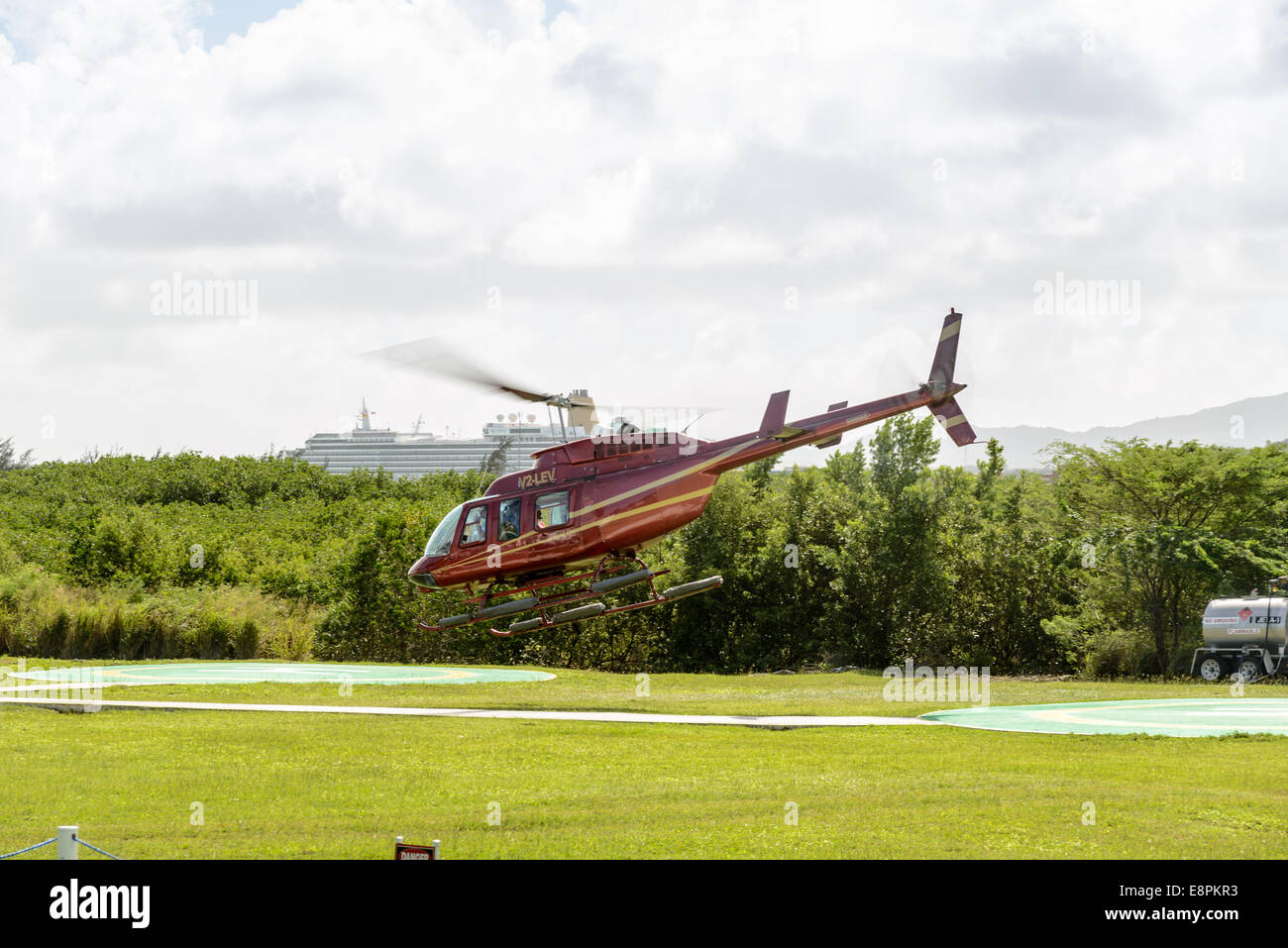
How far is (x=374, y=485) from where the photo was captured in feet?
246

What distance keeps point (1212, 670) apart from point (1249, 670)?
1.23 metres

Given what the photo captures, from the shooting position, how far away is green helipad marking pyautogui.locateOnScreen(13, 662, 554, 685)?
1315 inches

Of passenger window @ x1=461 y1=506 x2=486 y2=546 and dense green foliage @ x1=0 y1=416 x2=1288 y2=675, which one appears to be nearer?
passenger window @ x1=461 y1=506 x2=486 y2=546

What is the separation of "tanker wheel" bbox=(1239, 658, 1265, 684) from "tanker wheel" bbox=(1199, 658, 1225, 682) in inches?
34.6

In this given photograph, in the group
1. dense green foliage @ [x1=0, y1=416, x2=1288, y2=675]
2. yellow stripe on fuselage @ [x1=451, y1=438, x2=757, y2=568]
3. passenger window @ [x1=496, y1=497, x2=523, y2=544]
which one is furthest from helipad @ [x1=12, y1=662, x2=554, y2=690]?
yellow stripe on fuselage @ [x1=451, y1=438, x2=757, y2=568]

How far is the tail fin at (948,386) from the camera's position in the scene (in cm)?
2230

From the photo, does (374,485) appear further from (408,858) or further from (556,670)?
(408,858)

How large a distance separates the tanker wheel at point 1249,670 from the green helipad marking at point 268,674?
65.0 ft

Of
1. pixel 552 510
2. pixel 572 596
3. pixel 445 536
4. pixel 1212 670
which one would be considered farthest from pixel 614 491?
pixel 1212 670

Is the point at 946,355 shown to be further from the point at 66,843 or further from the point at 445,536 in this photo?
the point at 66,843

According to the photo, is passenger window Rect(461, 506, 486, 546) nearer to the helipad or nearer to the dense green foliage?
the helipad

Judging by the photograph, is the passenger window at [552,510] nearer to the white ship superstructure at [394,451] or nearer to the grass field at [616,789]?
the grass field at [616,789]
